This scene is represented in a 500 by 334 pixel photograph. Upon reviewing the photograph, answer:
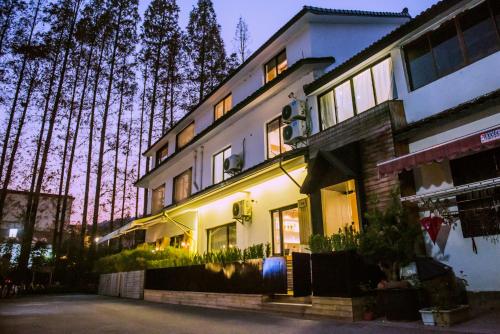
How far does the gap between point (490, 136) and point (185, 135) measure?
1725 centimetres

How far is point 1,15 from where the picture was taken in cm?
2589

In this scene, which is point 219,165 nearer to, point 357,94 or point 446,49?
point 357,94

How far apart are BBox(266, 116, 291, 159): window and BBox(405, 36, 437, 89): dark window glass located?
16.9 ft

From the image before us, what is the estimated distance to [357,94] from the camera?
9.91m

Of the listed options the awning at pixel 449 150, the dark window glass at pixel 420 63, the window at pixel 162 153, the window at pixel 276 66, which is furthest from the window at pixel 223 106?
the awning at pixel 449 150

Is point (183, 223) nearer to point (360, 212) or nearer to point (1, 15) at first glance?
point (360, 212)

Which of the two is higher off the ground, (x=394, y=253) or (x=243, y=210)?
(x=243, y=210)

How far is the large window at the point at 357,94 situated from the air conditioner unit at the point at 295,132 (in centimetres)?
72

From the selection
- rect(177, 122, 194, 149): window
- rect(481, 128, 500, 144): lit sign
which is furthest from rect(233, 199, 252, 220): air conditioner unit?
rect(481, 128, 500, 144): lit sign

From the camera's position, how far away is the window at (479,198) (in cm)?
649

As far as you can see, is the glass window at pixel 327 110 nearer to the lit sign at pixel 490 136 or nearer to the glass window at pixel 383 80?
the glass window at pixel 383 80

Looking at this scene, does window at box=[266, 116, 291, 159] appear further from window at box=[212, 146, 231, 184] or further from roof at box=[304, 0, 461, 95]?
window at box=[212, 146, 231, 184]

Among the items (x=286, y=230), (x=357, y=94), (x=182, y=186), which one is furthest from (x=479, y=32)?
(x=182, y=186)

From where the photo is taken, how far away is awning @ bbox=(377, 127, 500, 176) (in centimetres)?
588
